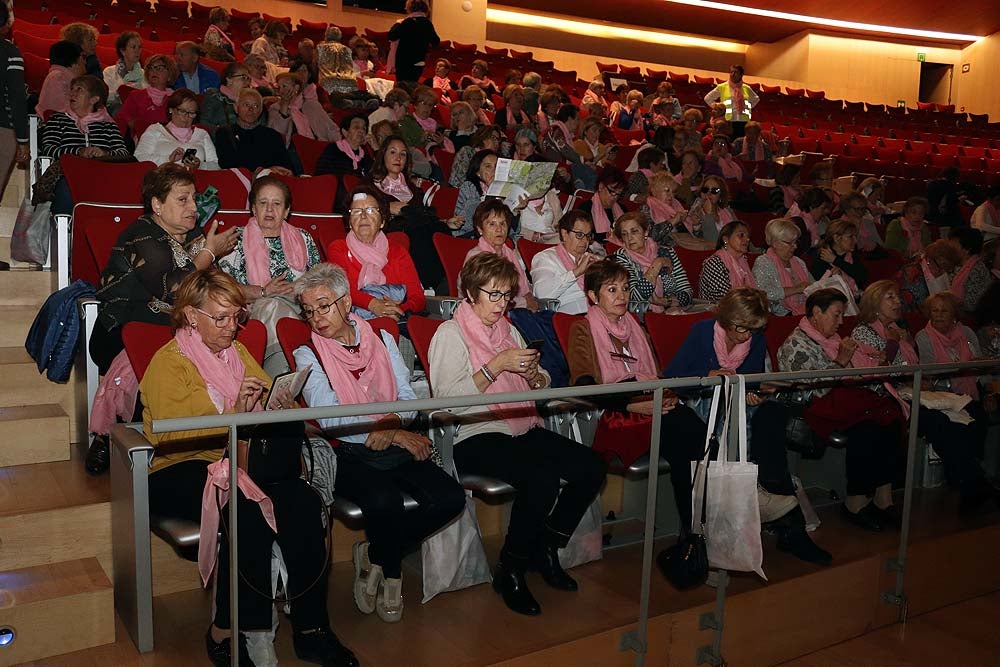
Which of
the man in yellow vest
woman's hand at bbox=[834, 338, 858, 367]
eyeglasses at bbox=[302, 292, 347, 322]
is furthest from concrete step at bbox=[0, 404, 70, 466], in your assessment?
the man in yellow vest

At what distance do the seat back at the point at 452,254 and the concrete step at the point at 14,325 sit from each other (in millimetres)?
1535

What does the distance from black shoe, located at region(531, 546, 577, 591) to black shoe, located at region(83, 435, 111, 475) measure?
3.92ft

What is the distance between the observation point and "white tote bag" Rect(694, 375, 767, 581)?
2107 mm

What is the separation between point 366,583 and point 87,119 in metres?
2.87

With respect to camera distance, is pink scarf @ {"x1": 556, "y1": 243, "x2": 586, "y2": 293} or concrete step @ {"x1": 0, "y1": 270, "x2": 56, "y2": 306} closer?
concrete step @ {"x1": 0, "y1": 270, "x2": 56, "y2": 306}

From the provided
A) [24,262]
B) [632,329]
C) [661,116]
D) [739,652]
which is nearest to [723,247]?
[632,329]

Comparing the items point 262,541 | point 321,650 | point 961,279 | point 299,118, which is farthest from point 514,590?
point 961,279

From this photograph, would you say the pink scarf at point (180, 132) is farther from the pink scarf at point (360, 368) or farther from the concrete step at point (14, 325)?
the pink scarf at point (360, 368)

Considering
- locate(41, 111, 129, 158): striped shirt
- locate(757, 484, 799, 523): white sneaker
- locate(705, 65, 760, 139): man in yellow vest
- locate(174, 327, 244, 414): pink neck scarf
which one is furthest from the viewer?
locate(705, 65, 760, 139): man in yellow vest

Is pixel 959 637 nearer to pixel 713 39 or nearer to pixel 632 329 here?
pixel 632 329

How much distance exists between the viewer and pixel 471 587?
2.26m

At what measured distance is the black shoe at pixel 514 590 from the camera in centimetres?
220

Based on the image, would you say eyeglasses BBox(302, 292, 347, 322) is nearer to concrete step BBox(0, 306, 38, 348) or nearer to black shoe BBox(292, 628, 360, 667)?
black shoe BBox(292, 628, 360, 667)

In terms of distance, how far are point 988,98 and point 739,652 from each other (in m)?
14.9
